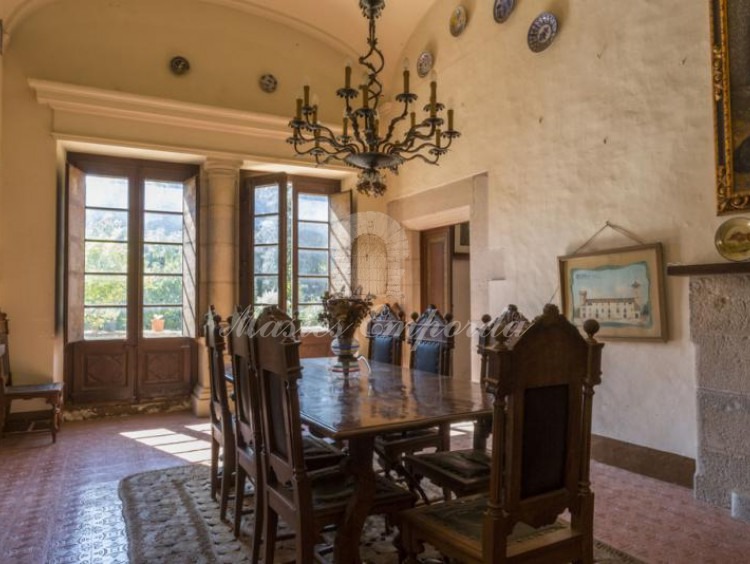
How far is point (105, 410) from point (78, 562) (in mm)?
3212

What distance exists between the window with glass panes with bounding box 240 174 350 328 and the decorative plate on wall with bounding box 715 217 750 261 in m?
3.91

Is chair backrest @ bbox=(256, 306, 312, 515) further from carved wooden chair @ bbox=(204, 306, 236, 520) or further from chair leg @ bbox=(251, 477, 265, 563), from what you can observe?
carved wooden chair @ bbox=(204, 306, 236, 520)

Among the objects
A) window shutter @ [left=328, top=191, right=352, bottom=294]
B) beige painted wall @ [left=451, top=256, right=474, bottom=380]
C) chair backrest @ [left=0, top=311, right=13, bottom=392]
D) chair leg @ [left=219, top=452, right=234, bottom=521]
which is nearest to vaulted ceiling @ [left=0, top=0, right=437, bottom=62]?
window shutter @ [left=328, top=191, right=352, bottom=294]

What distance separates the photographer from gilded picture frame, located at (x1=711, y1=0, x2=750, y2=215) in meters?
2.81

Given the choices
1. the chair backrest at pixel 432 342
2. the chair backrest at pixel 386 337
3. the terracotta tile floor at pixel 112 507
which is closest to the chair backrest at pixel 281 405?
the terracotta tile floor at pixel 112 507

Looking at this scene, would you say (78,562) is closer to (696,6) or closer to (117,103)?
(117,103)

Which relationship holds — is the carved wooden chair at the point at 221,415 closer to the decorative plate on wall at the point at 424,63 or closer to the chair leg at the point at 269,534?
the chair leg at the point at 269,534

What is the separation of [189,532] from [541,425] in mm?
1947

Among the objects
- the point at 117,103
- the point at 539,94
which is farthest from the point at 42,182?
the point at 539,94

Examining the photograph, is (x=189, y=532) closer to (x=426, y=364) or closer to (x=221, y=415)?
(x=221, y=415)

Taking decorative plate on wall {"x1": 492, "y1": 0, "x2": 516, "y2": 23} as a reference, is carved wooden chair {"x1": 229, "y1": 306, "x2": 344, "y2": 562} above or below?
below

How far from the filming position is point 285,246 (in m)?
5.60

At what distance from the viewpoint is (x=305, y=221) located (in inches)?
236

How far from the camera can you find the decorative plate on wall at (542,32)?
405 centimetres
